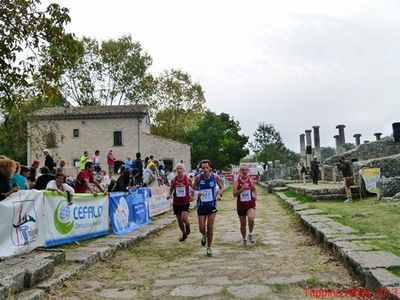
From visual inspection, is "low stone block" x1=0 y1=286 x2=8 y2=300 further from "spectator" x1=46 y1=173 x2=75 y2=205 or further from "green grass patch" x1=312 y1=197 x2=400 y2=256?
"green grass patch" x1=312 y1=197 x2=400 y2=256

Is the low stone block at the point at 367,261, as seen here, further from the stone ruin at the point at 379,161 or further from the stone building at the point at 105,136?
the stone building at the point at 105,136

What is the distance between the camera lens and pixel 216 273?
20.5 ft

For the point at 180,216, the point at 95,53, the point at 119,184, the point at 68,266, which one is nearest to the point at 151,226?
the point at 119,184

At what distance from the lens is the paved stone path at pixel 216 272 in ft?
17.4

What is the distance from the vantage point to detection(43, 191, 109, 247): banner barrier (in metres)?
7.89

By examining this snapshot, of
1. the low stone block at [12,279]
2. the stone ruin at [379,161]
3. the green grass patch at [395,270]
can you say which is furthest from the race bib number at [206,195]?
the stone ruin at [379,161]

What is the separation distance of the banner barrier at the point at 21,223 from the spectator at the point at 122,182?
13.1ft

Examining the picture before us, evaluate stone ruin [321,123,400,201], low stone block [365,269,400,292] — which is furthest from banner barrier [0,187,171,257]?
stone ruin [321,123,400,201]

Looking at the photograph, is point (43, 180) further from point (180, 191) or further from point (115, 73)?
point (115, 73)

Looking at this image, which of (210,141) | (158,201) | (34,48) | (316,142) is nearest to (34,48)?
(34,48)

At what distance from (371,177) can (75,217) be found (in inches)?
421

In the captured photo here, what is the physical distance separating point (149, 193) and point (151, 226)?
2445 millimetres

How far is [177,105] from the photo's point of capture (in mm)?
51188

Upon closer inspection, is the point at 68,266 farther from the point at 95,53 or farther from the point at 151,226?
the point at 95,53
